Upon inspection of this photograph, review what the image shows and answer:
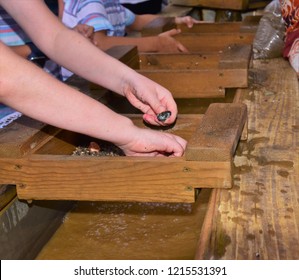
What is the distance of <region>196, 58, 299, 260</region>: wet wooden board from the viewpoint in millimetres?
1192

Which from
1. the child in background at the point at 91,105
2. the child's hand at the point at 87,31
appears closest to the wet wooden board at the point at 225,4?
the child's hand at the point at 87,31

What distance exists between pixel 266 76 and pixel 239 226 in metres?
1.38

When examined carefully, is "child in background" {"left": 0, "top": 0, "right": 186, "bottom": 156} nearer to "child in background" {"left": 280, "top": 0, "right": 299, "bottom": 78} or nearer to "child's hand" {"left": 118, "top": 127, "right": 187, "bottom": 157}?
"child's hand" {"left": 118, "top": 127, "right": 187, "bottom": 157}

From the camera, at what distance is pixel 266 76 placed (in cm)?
253

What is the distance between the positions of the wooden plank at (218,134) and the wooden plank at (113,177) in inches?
0.9

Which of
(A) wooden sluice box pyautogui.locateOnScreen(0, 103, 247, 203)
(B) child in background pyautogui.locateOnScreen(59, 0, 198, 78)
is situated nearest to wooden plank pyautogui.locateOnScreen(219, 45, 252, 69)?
(B) child in background pyautogui.locateOnScreen(59, 0, 198, 78)

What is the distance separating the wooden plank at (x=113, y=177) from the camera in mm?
1415

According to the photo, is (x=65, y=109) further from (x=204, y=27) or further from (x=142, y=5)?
(x=142, y=5)

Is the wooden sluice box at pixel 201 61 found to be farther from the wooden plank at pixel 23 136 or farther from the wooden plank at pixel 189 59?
the wooden plank at pixel 23 136

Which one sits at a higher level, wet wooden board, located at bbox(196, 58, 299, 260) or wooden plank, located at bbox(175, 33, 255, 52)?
wet wooden board, located at bbox(196, 58, 299, 260)

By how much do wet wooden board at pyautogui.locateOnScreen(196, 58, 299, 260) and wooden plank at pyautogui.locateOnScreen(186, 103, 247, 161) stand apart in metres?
0.09

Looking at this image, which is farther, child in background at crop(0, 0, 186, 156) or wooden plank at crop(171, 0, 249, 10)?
wooden plank at crop(171, 0, 249, 10)

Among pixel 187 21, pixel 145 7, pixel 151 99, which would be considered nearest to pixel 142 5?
pixel 145 7
